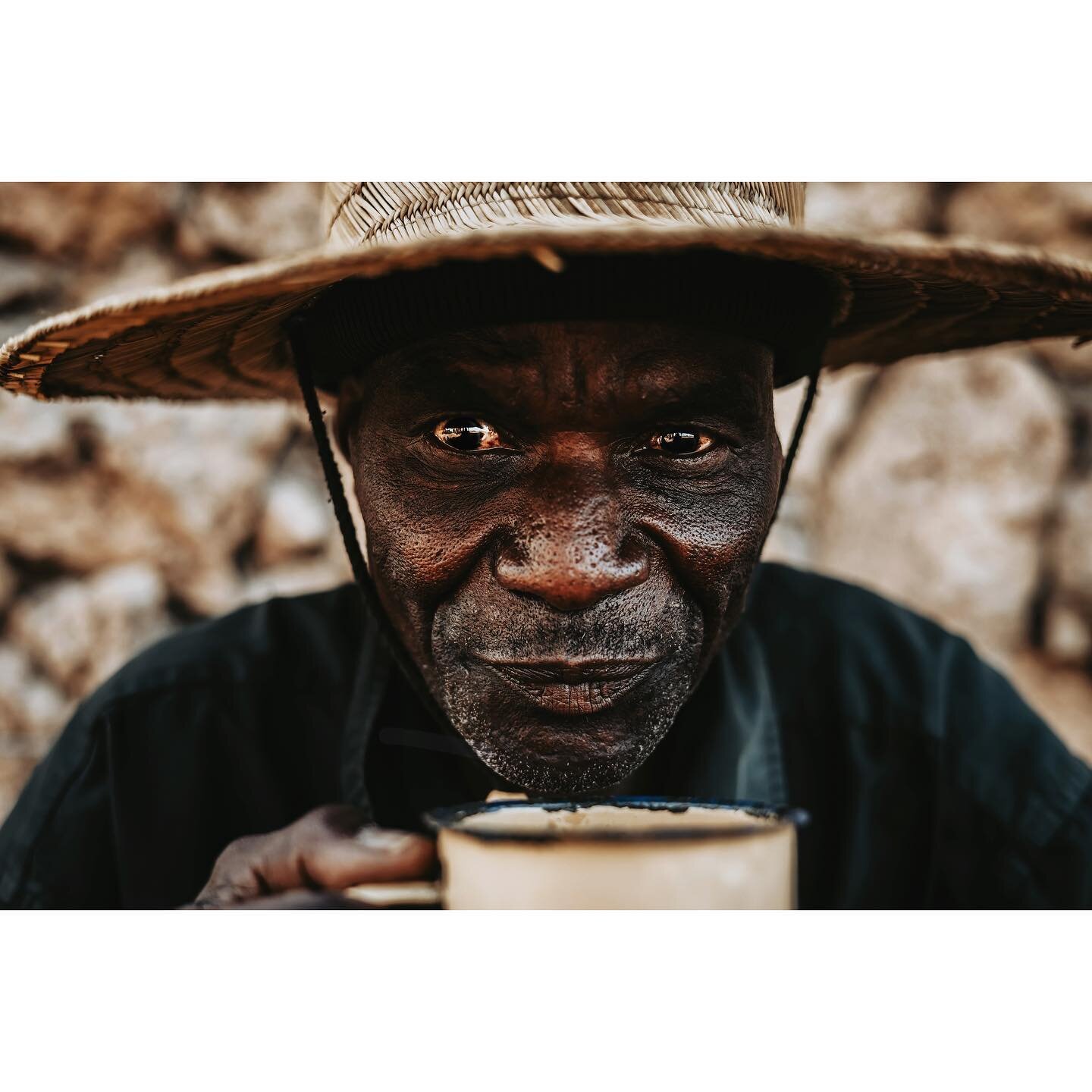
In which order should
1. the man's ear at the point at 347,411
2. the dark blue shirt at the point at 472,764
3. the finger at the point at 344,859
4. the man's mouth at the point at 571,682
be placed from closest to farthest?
1. the finger at the point at 344,859
2. the man's mouth at the point at 571,682
3. the man's ear at the point at 347,411
4. the dark blue shirt at the point at 472,764

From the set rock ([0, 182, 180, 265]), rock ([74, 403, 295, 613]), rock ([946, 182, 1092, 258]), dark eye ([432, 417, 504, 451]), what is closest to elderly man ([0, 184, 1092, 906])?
dark eye ([432, 417, 504, 451])

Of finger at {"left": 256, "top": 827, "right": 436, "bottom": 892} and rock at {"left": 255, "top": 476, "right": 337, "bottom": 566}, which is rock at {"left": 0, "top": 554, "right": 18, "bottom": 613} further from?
finger at {"left": 256, "top": 827, "right": 436, "bottom": 892}

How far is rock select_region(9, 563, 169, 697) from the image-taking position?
6.24 feet

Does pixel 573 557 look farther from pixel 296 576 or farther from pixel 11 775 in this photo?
pixel 11 775

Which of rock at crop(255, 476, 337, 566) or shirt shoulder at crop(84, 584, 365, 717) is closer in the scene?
shirt shoulder at crop(84, 584, 365, 717)

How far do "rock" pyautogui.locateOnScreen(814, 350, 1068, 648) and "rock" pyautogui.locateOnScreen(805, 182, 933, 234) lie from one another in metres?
0.29

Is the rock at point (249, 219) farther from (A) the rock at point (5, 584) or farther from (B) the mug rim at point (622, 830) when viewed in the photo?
(B) the mug rim at point (622, 830)

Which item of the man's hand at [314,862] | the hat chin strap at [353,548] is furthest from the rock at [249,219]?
the man's hand at [314,862]

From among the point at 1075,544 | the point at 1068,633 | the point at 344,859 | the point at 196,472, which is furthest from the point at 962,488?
the point at 344,859

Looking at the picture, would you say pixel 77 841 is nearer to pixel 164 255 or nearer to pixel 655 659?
pixel 655 659

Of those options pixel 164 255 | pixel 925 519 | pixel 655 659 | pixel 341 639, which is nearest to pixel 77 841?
pixel 341 639

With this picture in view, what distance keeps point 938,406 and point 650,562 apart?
1316mm

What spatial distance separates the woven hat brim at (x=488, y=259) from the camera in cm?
Result: 67

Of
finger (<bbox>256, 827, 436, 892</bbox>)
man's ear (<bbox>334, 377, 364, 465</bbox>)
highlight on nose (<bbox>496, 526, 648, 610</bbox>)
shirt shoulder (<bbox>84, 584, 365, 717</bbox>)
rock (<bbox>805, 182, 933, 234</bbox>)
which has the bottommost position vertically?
finger (<bbox>256, 827, 436, 892</bbox>)
